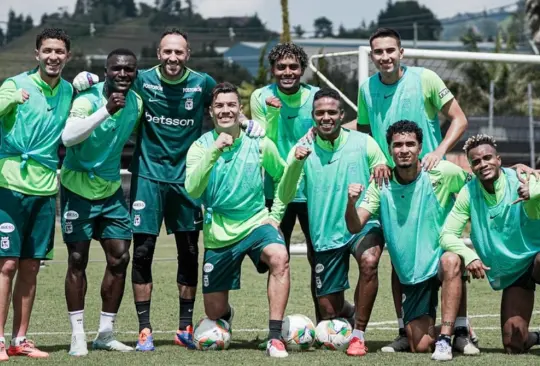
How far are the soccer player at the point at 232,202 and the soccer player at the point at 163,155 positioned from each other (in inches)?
11.5

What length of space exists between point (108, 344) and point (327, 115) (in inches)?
99.2

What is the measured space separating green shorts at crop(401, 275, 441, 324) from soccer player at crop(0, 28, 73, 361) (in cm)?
284

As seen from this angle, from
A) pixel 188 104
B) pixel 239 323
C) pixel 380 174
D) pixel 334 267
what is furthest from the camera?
pixel 239 323

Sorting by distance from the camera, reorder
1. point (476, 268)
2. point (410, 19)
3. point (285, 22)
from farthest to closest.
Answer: point (410, 19)
point (285, 22)
point (476, 268)

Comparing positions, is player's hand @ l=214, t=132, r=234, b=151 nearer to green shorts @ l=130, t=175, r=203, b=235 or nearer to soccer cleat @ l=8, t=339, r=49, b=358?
green shorts @ l=130, t=175, r=203, b=235

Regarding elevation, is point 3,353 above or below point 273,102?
below

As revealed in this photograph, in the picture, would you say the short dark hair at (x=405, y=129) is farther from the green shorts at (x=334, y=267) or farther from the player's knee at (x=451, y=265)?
A: the player's knee at (x=451, y=265)

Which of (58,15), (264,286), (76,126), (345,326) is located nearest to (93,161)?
(76,126)

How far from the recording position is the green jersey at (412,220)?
884 centimetres

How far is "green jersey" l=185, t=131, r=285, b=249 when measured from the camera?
29.3 feet

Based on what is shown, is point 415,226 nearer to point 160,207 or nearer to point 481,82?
point 160,207

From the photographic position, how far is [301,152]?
8.54m

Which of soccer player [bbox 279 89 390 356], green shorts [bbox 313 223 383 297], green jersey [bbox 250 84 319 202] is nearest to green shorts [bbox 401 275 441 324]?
soccer player [bbox 279 89 390 356]

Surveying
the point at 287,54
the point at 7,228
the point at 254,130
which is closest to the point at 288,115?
the point at 287,54
